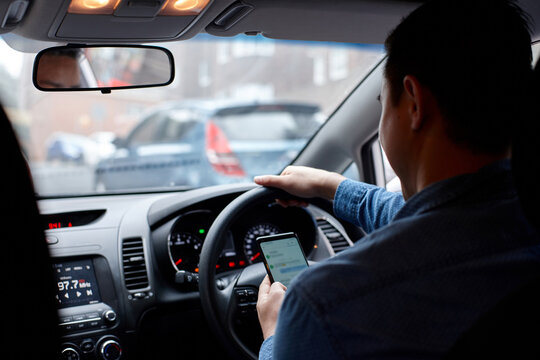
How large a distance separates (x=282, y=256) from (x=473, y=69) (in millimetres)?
1084

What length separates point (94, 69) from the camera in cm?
232

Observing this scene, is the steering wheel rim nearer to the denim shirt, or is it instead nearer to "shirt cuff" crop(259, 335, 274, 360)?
"shirt cuff" crop(259, 335, 274, 360)

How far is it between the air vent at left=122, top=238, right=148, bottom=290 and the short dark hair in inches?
62.7

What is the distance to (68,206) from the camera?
273cm

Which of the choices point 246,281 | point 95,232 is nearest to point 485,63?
point 246,281

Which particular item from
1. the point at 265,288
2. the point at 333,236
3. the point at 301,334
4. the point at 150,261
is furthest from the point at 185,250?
the point at 301,334

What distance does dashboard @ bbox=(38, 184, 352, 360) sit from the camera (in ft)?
7.72

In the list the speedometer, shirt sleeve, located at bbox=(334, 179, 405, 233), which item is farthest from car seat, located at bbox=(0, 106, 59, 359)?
the speedometer

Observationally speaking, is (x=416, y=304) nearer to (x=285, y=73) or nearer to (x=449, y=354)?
(x=449, y=354)

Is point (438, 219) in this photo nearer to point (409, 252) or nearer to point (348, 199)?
point (409, 252)

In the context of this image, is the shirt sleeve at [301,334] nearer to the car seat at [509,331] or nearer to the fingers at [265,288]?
the car seat at [509,331]

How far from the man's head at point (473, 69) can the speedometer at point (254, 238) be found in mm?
1395

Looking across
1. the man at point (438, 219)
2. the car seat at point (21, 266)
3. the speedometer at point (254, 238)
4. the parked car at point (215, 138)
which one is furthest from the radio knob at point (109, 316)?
the parked car at point (215, 138)

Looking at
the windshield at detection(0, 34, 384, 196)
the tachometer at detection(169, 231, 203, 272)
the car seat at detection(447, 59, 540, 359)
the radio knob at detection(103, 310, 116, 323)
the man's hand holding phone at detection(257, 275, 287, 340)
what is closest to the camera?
the car seat at detection(447, 59, 540, 359)
